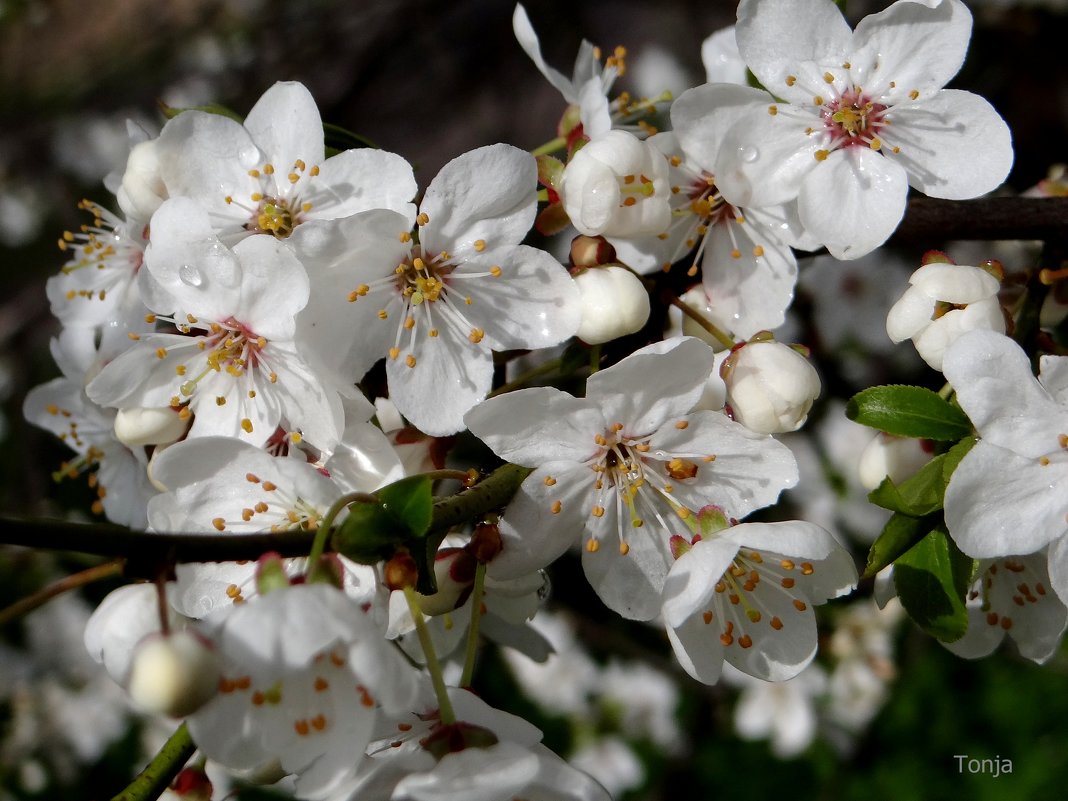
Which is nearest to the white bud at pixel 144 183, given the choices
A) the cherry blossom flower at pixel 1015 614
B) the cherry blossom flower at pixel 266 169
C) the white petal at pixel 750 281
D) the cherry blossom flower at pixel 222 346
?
the cherry blossom flower at pixel 266 169

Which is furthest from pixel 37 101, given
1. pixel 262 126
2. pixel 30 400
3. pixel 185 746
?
pixel 185 746

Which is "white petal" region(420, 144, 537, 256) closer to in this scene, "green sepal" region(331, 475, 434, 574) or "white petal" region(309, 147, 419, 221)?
"white petal" region(309, 147, 419, 221)

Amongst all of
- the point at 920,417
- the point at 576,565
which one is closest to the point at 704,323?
the point at 920,417

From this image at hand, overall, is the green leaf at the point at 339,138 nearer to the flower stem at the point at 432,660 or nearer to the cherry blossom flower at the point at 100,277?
the cherry blossom flower at the point at 100,277

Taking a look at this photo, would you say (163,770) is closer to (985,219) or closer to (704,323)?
(704,323)

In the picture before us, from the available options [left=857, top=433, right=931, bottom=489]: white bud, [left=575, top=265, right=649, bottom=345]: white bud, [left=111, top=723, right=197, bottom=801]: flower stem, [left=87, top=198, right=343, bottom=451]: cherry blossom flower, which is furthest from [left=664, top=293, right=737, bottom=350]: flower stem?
[left=111, top=723, right=197, bottom=801]: flower stem

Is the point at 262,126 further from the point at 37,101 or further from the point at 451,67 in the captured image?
the point at 37,101
